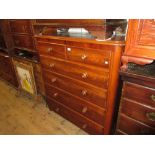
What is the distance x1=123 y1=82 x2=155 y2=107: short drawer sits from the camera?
0.92 m

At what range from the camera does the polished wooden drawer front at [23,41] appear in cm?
181

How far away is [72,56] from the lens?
4.04 ft

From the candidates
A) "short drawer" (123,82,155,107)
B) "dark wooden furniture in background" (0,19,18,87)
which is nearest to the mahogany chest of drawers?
"short drawer" (123,82,155,107)

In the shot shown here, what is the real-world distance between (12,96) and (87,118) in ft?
5.72

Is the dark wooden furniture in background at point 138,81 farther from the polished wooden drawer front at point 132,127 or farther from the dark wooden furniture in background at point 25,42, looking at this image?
the dark wooden furniture in background at point 25,42

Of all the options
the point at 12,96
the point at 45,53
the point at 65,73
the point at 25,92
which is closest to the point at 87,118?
the point at 65,73

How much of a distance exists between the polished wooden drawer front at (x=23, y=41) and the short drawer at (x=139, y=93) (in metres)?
1.43

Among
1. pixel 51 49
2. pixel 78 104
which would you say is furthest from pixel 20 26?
pixel 78 104

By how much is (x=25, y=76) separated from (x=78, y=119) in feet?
3.92

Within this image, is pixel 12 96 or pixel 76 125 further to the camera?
pixel 12 96

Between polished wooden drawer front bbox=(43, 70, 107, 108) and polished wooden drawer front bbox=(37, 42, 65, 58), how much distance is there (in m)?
0.25

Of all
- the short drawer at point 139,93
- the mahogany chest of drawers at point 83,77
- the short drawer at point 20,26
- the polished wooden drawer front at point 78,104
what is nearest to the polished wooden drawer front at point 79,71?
the mahogany chest of drawers at point 83,77
